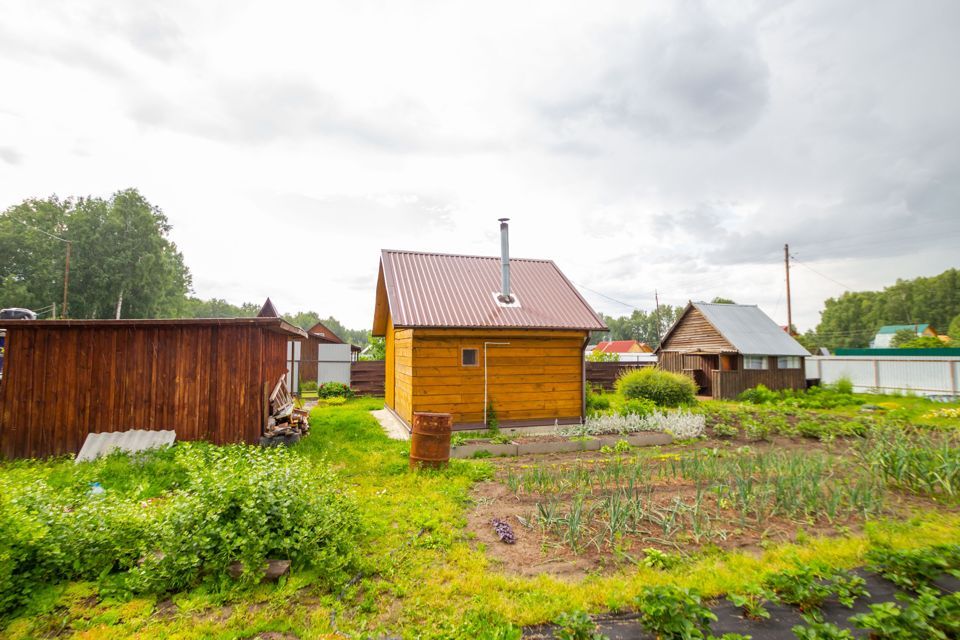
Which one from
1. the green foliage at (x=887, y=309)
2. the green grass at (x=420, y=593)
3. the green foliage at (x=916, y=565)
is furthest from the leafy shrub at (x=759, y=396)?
the green foliage at (x=887, y=309)

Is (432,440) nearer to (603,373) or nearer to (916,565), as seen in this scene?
(916,565)

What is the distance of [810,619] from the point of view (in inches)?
130

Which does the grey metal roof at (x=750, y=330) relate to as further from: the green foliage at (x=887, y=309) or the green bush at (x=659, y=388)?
the green foliage at (x=887, y=309)

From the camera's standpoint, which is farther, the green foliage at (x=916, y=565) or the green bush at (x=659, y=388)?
the green bush at (x=659, y=388)

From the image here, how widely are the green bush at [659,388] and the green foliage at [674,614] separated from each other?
12220 millimetres

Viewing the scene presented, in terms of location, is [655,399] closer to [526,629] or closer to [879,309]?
[526,629]

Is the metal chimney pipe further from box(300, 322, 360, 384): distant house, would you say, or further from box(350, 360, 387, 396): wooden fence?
box(350, 360, 387, 396): wooden fence

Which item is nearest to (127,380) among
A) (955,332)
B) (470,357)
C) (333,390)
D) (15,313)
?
(470,357)

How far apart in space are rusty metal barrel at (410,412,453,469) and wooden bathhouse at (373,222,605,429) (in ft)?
10.9

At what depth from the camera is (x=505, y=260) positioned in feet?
44.4

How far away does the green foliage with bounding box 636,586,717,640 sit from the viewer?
3.18 m

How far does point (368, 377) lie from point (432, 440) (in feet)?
43.8

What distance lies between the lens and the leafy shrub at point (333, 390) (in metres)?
19.3

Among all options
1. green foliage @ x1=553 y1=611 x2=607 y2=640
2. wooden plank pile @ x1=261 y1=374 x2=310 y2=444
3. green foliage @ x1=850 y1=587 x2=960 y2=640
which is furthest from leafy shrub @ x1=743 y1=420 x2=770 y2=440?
wooden plank pile @ x1=261 y1=374 x2=310 y2=444
